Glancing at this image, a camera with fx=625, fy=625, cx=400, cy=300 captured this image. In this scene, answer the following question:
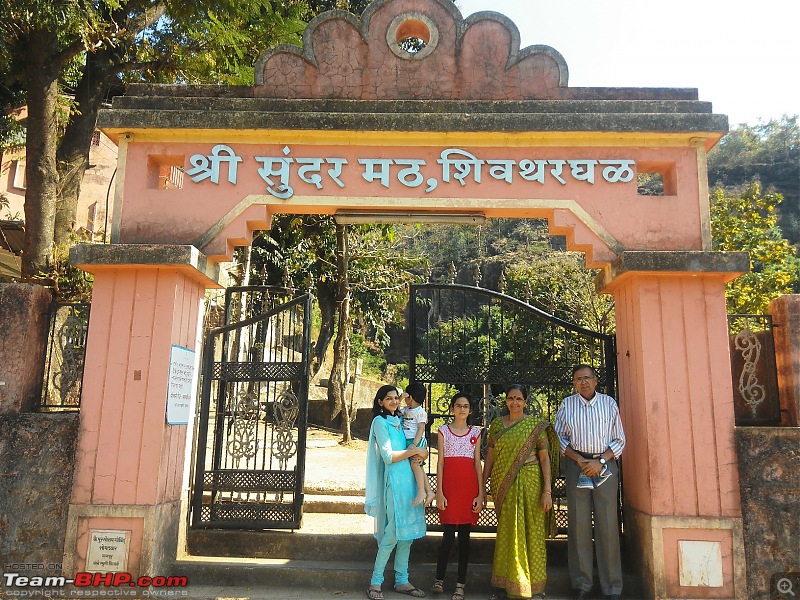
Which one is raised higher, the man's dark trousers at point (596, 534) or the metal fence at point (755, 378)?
the metal fence at point (755, 378)

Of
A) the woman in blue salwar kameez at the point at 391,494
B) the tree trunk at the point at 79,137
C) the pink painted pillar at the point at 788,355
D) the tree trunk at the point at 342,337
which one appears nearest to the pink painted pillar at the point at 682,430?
the pink painted pillar at the point at 788,355

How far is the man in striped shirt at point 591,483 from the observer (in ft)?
15.6

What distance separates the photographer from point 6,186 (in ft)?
51.4

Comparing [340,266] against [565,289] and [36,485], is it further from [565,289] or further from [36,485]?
[36,485]

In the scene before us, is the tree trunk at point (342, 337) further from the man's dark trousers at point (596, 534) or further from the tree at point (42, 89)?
the man's dark trousers at point (596, 534)

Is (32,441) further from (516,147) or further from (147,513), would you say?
(516,147)

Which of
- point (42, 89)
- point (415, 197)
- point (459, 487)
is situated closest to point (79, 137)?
point (42, 89)

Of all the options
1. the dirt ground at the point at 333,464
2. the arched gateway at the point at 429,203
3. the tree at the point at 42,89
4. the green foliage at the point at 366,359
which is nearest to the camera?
the arched gateway at the point at 429,203

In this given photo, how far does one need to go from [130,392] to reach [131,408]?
0.13 metres

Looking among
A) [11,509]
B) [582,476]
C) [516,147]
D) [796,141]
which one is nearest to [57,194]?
[11,509]

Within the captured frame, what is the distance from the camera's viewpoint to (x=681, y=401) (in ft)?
16.2

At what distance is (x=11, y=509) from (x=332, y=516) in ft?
9.70

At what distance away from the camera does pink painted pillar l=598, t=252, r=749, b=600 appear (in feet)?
15.5

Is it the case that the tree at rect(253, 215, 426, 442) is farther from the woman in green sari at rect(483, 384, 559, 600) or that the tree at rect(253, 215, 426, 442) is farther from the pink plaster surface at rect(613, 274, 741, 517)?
the pink plaster surface at rect(613, 274, 741, 517)
